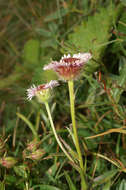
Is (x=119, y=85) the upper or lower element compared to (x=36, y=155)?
upper

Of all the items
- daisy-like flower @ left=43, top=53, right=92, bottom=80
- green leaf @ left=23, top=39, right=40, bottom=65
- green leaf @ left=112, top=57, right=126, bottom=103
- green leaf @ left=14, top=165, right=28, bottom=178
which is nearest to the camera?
daisy-like flower @ left=43, top=53, right=92, bottom=80

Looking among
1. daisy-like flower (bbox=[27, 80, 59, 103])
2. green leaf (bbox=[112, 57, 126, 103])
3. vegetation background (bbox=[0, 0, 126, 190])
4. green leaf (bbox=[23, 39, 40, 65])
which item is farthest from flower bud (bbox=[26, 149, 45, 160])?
green leaf (bbox=[23, 39, 40, 65])

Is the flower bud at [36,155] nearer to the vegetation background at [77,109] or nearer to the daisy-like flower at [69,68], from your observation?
the vegetation background at [77,109]

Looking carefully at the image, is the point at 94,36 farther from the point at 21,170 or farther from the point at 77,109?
the point at 21,170

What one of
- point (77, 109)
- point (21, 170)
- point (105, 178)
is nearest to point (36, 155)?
point (21, 170)

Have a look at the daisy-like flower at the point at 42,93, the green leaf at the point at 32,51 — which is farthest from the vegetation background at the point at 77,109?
the daisy-like flower at the point at 42,93

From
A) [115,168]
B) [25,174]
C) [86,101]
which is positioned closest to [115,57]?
[86,101]

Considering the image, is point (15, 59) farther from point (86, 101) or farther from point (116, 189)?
point (116, 189)

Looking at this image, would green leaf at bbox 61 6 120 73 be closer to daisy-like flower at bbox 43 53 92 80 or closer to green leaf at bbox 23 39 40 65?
daisy-like flower at bbox 43 53 92 80
